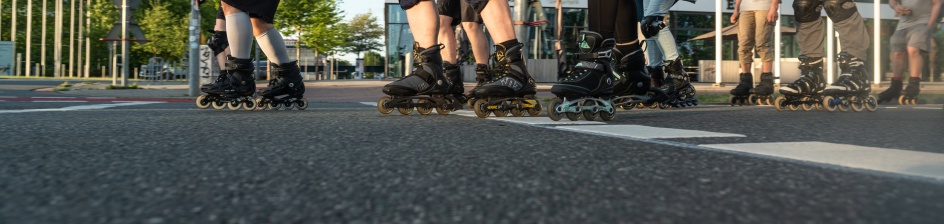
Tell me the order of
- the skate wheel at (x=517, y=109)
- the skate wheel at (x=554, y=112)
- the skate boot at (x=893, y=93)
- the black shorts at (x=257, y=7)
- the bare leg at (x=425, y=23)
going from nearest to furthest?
the skate wheel at (x=554, y=112) → the skate wheel at (x=517, y=109) → the bare leg at (x=425, y=23) → the black shorts at (x=257, y=7) → the skate boot at (x=893, y=93)

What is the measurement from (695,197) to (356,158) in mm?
984

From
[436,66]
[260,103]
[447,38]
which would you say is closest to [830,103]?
[447,38]

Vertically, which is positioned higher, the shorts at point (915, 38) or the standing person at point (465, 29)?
the shorts at point (915, 38)

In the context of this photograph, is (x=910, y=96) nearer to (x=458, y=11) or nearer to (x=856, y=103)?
(x=856, y=103)

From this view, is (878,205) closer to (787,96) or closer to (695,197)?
(695,197)

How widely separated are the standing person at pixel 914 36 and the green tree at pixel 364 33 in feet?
168

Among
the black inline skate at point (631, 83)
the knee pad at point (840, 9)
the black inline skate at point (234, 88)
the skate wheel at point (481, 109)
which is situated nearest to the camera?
the skate wheel at point (481, 109)

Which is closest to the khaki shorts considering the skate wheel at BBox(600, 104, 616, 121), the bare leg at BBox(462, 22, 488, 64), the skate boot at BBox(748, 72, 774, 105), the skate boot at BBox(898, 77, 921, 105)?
the skate boot at BBox(748, 72, 774, 105)

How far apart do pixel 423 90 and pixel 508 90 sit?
50 centimetres

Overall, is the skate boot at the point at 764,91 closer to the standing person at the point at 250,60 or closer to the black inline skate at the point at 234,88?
the standing person at the point at 250,60

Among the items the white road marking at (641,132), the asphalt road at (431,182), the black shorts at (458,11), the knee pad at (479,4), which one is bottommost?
the asphalt road at (431,182)

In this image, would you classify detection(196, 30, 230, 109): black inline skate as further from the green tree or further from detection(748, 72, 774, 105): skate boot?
the green tree

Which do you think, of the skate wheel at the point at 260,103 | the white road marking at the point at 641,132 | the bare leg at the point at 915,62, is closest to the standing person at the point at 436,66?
the white road marking at the point at 641,132

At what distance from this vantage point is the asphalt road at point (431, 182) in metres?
1.27
